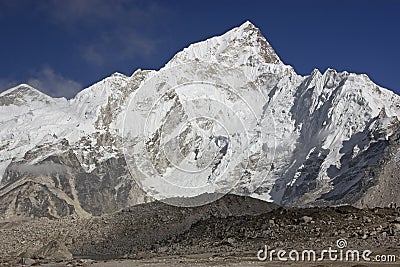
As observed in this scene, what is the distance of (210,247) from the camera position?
58.0m

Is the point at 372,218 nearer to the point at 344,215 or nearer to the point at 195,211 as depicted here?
the point at 344,215

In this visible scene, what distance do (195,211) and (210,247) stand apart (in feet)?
120

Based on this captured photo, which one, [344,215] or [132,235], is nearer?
[344,215]

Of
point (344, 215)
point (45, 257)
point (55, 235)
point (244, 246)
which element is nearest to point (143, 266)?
point (244, 246)

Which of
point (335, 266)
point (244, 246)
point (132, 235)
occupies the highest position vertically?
point (132, 235)
